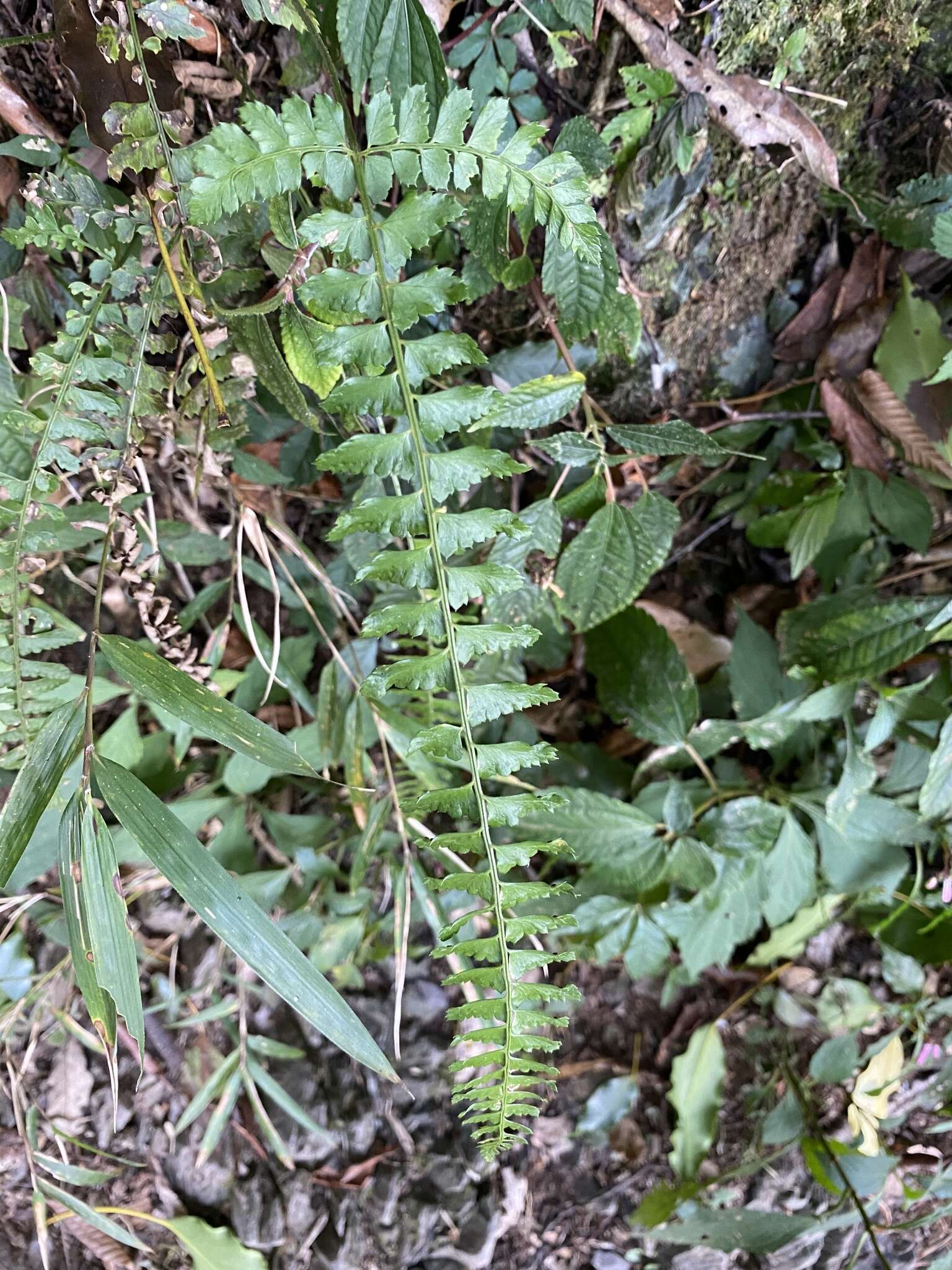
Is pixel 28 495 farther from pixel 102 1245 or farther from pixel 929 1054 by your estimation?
pixel 929 1054

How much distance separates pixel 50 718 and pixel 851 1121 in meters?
1.55

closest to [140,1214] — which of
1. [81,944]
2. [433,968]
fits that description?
[433,968]

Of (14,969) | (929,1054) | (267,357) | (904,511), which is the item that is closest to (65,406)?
(267,357)

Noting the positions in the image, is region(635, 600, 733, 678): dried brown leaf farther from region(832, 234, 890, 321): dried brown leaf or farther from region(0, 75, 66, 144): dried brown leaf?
region(0, 75, 66, 144): dried brown leaf

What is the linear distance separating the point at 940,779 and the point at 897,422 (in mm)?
528

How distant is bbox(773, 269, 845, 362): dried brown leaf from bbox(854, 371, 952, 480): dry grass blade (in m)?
0.10

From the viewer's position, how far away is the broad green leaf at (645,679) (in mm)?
1129

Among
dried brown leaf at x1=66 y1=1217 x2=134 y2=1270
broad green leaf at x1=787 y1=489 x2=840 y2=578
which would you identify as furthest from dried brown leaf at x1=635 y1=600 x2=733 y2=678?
dried brown leaf at x1=66 y1=1217 x2=134 y2=1270

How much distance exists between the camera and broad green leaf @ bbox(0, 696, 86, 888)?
26.3 inches

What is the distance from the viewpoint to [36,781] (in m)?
0.69

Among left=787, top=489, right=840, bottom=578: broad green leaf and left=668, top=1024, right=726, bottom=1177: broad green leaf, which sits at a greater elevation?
left=787, top=489, right=840, bottom=578: broad green leaf

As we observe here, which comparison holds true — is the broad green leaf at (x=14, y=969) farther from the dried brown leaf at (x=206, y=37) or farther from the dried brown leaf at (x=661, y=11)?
the dried brown leaf at (x=661, y=11)

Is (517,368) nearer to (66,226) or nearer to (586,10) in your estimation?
(586,10)

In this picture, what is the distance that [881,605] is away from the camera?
1.06 m
